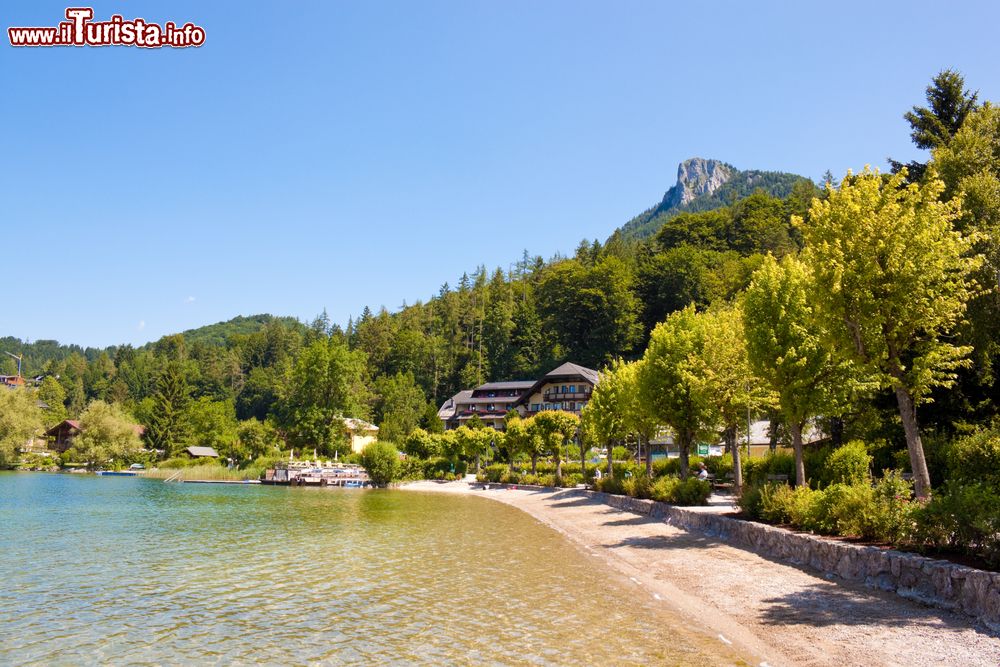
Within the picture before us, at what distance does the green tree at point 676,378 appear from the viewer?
32969 millimetres

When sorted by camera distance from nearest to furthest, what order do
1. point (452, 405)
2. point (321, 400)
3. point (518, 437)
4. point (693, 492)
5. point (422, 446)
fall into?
point (693, 492)
point (518, 437)
point (422, 446)
point (321, 400)
point (452, 405)

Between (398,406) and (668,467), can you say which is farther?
(398,406)

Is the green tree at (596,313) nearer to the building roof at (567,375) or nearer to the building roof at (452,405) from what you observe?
the building roof at (567,375)

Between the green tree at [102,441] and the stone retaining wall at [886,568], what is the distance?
315 feet

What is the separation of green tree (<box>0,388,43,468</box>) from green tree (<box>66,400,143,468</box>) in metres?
5.79

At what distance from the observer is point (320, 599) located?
643 inches

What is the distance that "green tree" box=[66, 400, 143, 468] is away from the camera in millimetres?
92750

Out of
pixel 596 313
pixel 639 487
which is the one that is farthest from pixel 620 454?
pixel 596 313

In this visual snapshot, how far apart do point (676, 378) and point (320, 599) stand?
22264 millimetres

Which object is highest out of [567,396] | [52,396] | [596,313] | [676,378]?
[596,313]

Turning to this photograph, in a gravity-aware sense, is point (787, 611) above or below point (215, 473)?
above

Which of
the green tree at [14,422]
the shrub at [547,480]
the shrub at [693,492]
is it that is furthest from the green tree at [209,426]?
the shrub at [693,492]

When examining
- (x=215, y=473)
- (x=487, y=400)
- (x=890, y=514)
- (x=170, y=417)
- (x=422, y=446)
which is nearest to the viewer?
(x=890, y=514)

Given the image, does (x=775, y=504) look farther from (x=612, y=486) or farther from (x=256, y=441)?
(x=256, y=441)
